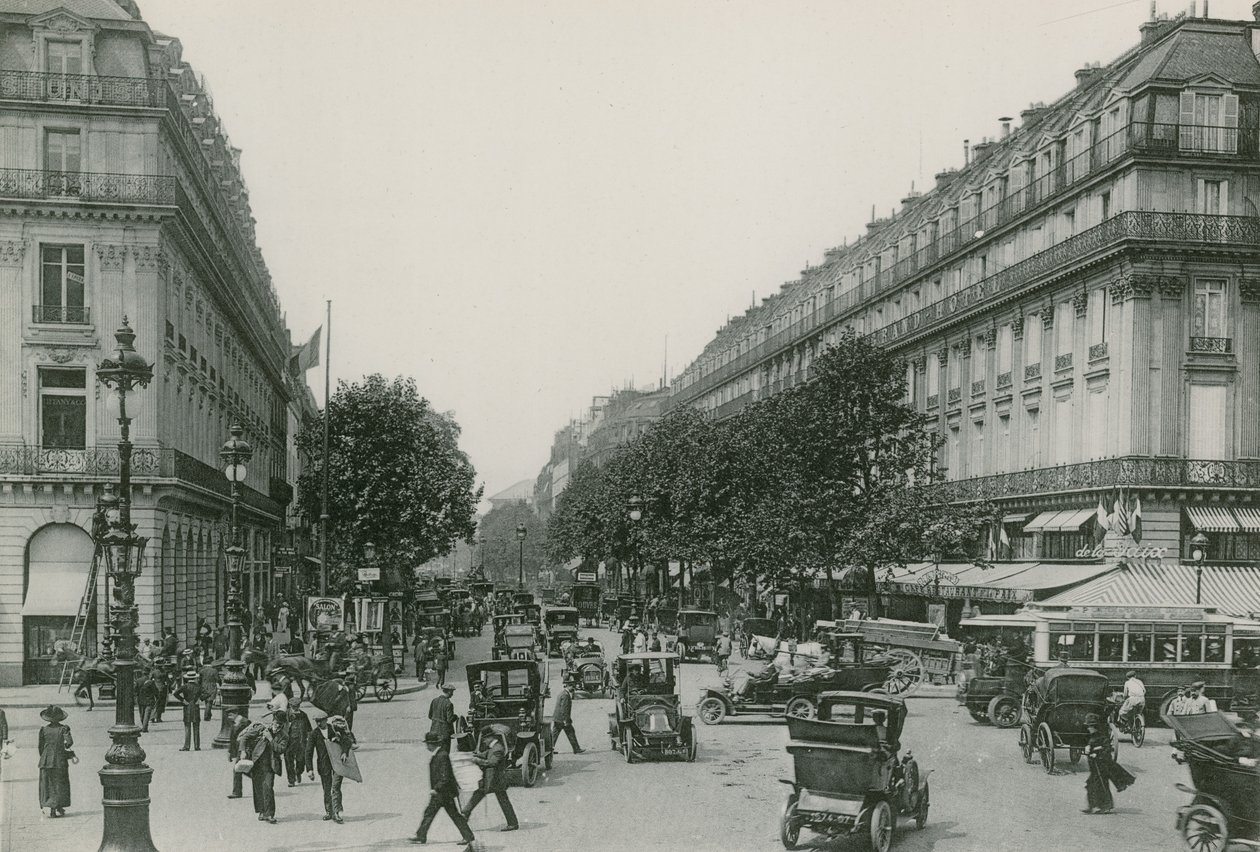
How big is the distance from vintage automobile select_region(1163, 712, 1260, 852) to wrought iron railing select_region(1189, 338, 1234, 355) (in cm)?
2519

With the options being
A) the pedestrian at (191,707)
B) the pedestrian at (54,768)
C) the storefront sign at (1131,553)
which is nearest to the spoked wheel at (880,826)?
the pedestrian at (54,768)

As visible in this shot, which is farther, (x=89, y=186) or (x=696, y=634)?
(x=696, y=634)

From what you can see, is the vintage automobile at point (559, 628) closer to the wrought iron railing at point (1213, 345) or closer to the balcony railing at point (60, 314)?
the balcony railing at point (60, 314)

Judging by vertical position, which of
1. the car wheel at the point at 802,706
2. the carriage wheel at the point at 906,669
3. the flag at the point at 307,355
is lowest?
the carriage wheel at the point at 906,669

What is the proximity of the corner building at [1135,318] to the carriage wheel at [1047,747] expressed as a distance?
A: 52.6 ft

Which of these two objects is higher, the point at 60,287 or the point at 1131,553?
the point at 60,287

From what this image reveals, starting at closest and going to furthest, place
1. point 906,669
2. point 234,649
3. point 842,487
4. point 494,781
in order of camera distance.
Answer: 1. point 494,781
2. point 234,649
3. point 906,669
4. point 842,487

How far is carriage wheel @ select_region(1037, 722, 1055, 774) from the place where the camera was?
19422 millimetres

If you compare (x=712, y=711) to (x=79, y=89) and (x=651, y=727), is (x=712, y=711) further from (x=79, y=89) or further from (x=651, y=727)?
(x=79, y=89)

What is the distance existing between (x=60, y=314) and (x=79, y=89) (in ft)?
19.8

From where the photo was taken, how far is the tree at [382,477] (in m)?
45.0

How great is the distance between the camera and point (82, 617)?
31641mm

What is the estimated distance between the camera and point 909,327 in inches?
2058

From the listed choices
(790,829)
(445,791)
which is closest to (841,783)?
(790,829)
